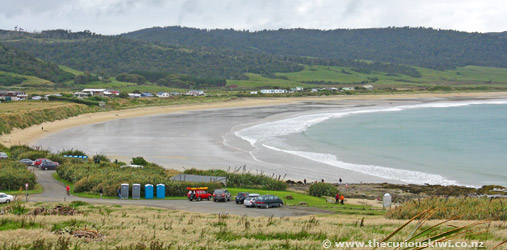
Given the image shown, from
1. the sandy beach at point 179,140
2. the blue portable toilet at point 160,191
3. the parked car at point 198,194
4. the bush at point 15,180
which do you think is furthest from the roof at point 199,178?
the bush at point 15,180

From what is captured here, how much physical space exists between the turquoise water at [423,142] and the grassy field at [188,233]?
21.4 metres

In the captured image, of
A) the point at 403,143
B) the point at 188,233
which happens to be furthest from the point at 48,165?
the point at 403,143

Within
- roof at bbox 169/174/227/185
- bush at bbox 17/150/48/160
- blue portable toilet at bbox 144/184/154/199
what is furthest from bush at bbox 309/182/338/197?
bush at bbox 17/150/48/160

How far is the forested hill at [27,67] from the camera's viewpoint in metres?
136

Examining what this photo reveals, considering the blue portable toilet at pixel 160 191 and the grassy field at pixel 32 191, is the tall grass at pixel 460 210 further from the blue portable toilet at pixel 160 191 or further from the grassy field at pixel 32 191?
the grassy field at pixel 32 191

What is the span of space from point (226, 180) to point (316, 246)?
18.6m

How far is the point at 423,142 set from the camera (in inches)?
1996

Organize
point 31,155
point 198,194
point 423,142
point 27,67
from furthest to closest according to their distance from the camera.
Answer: point 27,67 → point 423,142 → point 31,155 → point 198,194

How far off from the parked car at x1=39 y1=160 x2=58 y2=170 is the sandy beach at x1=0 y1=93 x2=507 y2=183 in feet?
20.5

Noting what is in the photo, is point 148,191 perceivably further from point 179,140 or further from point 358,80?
point 358,80

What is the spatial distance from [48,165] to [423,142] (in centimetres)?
3449

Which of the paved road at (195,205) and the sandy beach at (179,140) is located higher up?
the sandy beach at (179,140)

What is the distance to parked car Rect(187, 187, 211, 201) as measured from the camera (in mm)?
23984

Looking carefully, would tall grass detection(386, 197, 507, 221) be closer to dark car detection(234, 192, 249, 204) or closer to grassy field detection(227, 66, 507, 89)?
dark car detection(234, 192, 249, 204)
